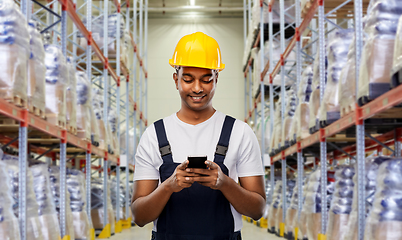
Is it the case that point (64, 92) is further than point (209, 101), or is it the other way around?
point (64, 92)

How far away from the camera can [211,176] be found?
5.74 feet

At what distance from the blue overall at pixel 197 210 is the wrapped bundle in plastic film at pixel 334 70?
4281 mm

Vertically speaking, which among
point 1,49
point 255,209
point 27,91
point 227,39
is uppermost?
point 227,39

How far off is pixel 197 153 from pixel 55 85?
4745mm

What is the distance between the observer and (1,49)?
4.52 metres

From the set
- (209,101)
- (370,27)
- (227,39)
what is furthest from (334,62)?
(227,39)

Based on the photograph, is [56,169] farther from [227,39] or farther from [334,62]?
[227,39]

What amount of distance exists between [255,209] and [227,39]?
73.1 feet

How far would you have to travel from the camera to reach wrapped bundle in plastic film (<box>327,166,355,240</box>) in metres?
5.84

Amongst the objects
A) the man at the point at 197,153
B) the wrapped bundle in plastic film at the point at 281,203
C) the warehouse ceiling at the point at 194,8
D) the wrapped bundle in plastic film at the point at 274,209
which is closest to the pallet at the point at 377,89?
the man at the point at 197,153

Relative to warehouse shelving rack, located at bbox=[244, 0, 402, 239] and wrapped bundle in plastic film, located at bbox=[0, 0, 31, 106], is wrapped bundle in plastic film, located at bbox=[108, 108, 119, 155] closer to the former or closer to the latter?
warehouse shelving rack, located at bbox=[244, 0, 402, 239]

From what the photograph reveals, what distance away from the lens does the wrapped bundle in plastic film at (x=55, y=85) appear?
6207 millimetres

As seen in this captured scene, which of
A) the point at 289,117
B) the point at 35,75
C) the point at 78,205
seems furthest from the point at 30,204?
the point at 289,117

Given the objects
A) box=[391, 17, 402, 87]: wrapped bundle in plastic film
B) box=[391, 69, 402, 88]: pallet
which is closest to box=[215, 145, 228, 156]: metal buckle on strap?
box=[391, 17, 402, 87]: wrapped bundle in plastic film
